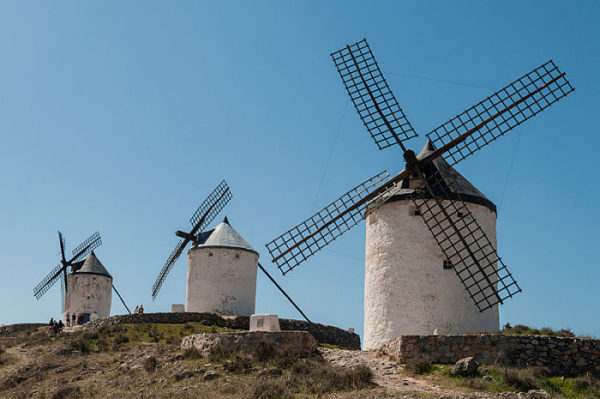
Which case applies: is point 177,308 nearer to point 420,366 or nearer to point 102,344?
point 102,344

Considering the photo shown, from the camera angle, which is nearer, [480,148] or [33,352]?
[480,148]

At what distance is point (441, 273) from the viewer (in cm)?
1903

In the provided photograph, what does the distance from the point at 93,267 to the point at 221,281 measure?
9721mm

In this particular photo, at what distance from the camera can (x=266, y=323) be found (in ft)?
59.0

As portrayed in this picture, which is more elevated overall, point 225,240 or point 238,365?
point 225,240

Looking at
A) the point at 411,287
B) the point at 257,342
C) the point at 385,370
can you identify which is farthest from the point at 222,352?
the point at 411,287

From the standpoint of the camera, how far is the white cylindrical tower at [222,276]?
1170 inches

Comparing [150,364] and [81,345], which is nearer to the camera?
[150,364]

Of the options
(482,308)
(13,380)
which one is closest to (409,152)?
(482,308)

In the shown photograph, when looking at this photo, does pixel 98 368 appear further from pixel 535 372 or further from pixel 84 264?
pixel 84 264

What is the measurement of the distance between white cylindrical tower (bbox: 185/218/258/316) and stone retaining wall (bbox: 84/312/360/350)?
203 cm

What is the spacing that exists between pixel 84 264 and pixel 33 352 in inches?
568

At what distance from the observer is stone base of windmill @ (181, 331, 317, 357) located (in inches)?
647

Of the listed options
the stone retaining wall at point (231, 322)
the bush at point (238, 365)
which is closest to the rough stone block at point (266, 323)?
the bush at point (238, 365)
